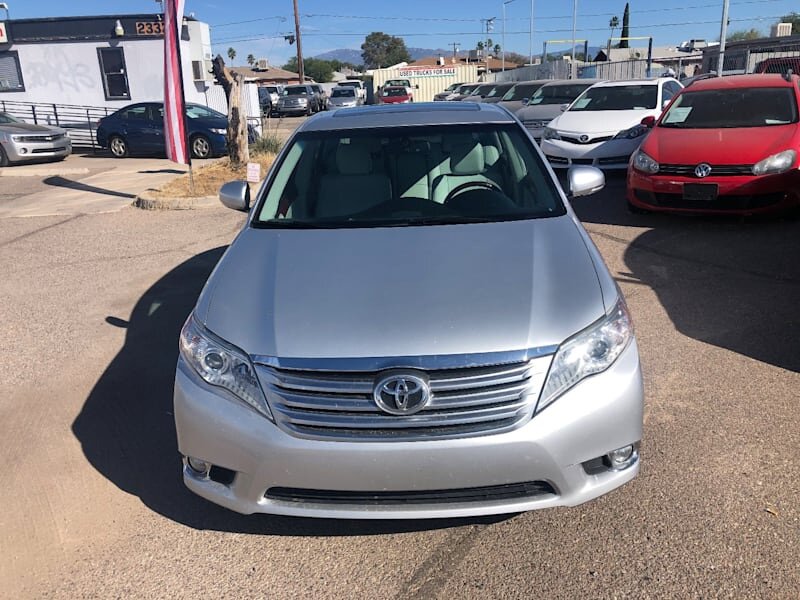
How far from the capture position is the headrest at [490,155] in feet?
13.5

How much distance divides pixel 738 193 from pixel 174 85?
322 inches

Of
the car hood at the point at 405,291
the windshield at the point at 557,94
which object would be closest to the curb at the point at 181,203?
the car hood at the point at 405,291

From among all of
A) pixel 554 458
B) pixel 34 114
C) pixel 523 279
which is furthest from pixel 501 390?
pixel 34 114

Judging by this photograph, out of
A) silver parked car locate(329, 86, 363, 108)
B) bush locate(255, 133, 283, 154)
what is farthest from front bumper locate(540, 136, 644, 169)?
A: silver parked car locate(329, 86, 363, 108)

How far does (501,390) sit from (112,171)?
1552 cm

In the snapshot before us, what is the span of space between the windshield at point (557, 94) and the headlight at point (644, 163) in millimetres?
8107

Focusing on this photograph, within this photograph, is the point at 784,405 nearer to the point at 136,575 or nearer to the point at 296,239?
the point at 296,239

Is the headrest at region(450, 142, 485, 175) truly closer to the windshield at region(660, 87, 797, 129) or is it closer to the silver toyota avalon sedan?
the silver toyota avalon sedan

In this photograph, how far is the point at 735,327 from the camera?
4840mm

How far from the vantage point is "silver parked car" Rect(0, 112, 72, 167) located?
16406 millimetres

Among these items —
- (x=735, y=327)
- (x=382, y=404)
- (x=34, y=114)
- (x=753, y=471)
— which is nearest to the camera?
(x=382, y=404)

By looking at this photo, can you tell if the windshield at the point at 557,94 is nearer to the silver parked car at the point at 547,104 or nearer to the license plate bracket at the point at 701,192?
the silver parked car at the point at 547,104

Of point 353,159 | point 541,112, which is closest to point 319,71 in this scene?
point 541,112

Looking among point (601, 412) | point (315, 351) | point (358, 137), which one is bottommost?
point (601, 412)
